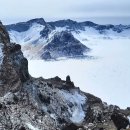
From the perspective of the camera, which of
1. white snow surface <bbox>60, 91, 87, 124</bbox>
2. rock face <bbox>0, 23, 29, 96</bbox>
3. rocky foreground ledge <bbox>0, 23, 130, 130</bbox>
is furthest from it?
white snow surface <bbox>60, 91, 87, 124</bbox>

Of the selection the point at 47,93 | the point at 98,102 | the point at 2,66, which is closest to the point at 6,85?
the point at 2,66

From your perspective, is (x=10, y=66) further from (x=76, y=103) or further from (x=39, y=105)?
(x=76, y=103)

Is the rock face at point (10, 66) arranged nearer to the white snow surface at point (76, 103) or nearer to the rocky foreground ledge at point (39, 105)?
the rocky foreground ledge at point (39, 105)

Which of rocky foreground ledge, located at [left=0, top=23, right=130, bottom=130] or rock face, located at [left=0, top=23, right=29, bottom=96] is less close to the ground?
rock face, located at [left=0, top=23, right=29, bottom=96]

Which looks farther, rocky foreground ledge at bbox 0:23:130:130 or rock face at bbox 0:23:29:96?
rock face at bbox 0:23:29:96

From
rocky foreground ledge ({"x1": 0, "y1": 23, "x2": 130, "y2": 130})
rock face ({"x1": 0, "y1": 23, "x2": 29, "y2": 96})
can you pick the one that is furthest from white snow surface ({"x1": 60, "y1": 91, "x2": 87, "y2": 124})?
rock face ({"x1": 0, "y1": 23, "x2": 29, "y2": 96})

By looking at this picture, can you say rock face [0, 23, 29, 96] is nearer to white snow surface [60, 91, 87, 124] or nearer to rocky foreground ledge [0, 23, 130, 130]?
rocky foreground ledge [0, 23, 130, 130]

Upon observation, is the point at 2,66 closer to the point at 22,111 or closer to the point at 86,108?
the point at 22,111
